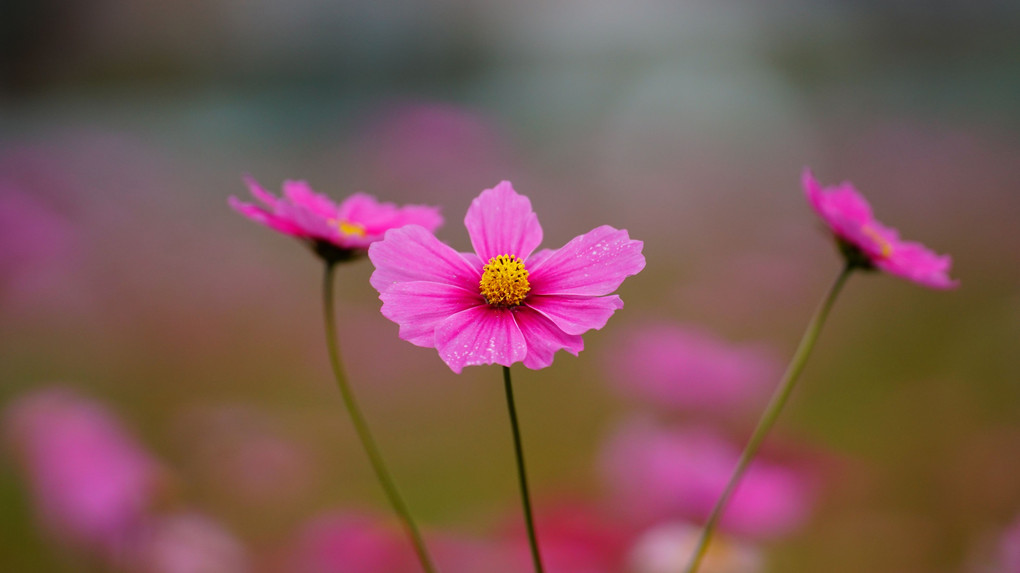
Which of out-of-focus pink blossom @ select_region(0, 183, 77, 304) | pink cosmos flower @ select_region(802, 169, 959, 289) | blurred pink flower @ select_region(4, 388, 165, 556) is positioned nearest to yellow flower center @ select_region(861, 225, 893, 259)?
pink cosmos flower @ select_region(802, 169, 959, 289)

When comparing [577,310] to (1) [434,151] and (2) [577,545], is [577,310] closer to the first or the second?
(2) [577,545]

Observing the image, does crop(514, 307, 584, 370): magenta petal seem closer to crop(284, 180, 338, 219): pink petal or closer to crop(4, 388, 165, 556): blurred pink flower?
crop(284, 180, 338, 219): pink petal

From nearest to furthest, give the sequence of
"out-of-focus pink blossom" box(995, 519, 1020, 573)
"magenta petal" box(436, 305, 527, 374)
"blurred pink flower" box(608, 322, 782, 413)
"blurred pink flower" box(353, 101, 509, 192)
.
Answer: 1. "magenta petal" box(436, 305, 527, 374)
2. "out-of-focus pink blossom" box(995, 519, 1020, 573)
3. "blurred pink flower" box(608, 322, 782, 413)
4. "blurred pink flower" box(353, 101, 509, 192)

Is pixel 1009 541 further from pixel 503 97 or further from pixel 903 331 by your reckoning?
pixel 503 97

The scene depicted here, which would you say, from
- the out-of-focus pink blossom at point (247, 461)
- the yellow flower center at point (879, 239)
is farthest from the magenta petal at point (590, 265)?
the out-of-focus pink blossom at point (247, 461)

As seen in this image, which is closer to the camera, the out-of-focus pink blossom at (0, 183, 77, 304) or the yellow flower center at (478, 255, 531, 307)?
the yellow flower center at (478, 255, 531, 307)

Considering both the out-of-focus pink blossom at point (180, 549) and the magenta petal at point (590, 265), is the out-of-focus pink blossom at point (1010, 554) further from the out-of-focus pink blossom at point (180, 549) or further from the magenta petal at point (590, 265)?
the out-of-focus pink blossom at point (180, 549)

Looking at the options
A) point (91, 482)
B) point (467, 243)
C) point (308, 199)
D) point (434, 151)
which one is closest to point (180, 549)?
point (91, 482)
